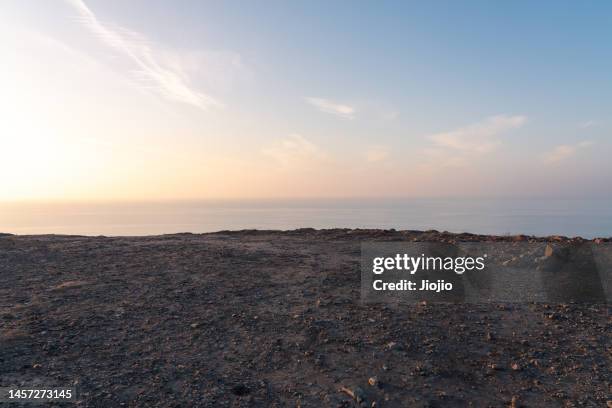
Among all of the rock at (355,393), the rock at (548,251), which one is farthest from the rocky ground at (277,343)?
the rock at (548,251)

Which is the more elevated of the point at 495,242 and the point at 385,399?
the point at 495,242

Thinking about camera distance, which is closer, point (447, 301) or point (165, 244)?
point (447, 301)

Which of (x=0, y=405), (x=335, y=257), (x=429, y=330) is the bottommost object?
(x=0, y=405)

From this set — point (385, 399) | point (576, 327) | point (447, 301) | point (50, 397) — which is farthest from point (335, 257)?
point (50, 397)

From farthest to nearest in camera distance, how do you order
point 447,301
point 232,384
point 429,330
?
point 447,301
point 429,330
point 232,384

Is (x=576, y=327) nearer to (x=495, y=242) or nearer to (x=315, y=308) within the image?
(x=315, y=308)

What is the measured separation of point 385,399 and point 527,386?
6.84ft

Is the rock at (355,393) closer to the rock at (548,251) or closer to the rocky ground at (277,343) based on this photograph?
the rocky ground at (277,343)

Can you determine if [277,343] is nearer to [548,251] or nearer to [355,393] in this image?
[355,393]

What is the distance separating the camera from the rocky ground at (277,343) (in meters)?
5.49

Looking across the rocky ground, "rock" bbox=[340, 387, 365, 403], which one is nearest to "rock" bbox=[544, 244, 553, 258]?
the rocky ground

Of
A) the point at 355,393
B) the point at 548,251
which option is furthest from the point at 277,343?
the point at 548,251

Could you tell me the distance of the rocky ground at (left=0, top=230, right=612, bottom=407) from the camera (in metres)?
5.49

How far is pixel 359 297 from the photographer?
362 inches
